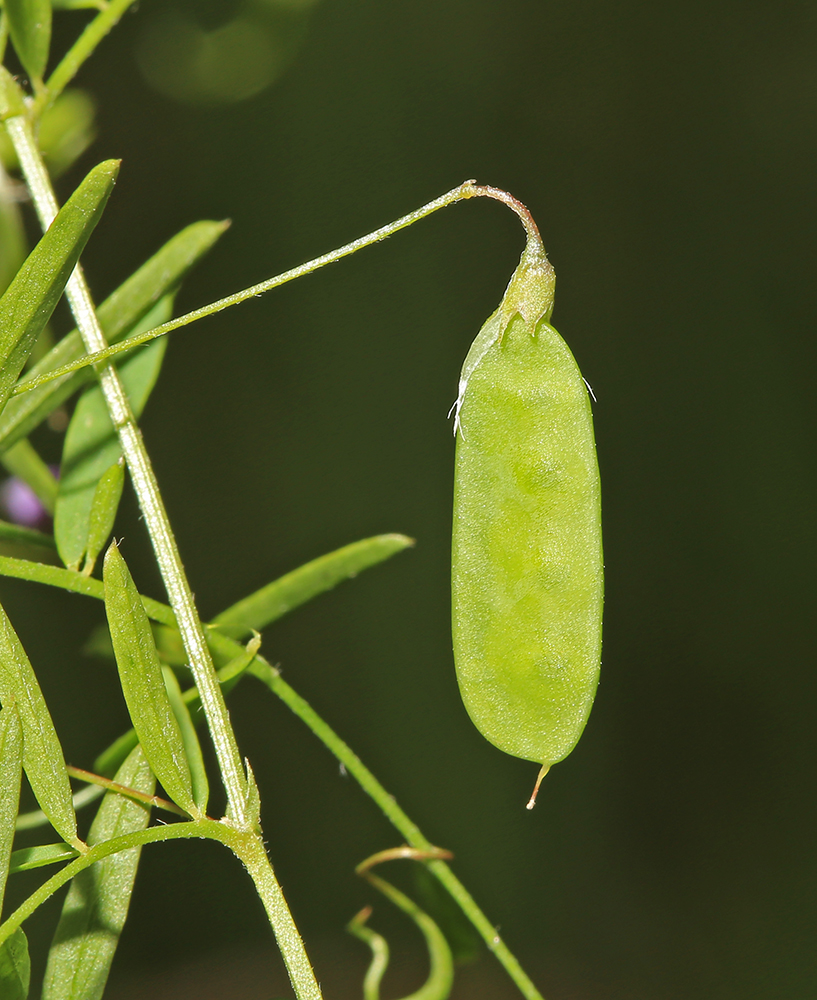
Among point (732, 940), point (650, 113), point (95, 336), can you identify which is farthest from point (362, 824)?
point (95, 336)

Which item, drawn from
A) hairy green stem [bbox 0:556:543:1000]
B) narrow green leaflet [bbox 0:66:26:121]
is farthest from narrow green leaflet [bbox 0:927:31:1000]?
narrow green leaflet [bbox 0:66:26:121]

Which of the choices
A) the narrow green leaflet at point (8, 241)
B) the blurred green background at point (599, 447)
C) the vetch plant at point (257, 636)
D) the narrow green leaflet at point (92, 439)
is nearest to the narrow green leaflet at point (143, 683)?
the vetch plant at point (257, 636)

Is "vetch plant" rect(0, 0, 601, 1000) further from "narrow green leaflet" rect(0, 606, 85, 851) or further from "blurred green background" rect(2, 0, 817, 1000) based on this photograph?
"blurred green background" rect(2, 0, 817, 1000)

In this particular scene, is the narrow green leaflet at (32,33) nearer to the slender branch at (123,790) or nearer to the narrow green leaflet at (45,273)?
the narrow green leaflet at (45,273)

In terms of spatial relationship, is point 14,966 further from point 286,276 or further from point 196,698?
point 286,276

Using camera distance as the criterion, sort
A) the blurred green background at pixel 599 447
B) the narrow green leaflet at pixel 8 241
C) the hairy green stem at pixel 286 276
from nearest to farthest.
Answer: the hairy green stem at pixel 286 276 < the narrow green leaflet at pixel 8 241 < the blurred green background at pixel 599 447

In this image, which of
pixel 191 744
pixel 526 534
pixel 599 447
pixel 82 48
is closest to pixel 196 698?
pixel 191 744

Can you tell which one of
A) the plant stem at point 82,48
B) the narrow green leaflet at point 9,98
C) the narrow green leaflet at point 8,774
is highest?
the plant stem at point 82,48
